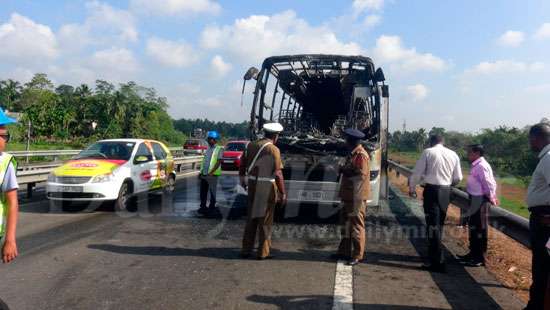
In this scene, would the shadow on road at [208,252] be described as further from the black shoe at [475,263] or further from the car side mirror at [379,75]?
the car side mirror at [379,75]

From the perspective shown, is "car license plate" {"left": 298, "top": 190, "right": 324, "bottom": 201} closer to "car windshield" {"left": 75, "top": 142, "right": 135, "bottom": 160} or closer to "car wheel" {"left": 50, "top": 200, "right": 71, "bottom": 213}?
"car windshield" {"left": 75, "top": 142, "right": 135, "bottom": 160}

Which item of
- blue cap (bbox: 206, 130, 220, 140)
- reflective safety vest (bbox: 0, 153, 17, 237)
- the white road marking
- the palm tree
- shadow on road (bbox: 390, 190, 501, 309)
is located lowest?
shadow on road (bbox: 390, 190, 501, 309)

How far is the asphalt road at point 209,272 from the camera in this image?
14.3ft

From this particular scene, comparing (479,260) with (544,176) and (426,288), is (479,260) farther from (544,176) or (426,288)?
(544,176)

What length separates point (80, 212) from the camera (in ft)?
30.0

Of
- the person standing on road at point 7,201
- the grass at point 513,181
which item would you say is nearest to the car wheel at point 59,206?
the person standing on road at point 7,201

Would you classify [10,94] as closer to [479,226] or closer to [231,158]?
[231,158]

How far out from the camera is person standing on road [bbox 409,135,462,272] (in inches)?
221

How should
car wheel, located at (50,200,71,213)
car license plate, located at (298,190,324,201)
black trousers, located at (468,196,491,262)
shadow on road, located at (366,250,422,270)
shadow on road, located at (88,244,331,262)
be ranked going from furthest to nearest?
car wheel, located at (50,200,71,213)
car license plate, located at (298,190,324,201)
shadow on road, located at (88,244,331,262)
black trousers, located at (468,196,491,262)
shadow on road, located at (366,250,422,270)

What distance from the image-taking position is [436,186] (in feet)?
19.1

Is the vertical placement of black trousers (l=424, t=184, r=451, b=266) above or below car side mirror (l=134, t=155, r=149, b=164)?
below

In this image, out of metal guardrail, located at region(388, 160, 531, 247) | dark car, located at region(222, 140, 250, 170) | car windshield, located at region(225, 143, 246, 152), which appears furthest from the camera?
car windshield, located at region(225, 143, 246, 152)

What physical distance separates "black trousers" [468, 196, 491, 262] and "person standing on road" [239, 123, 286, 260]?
254cm

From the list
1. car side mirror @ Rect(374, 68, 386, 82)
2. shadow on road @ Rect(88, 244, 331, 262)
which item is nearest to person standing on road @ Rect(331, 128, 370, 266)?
shadow on road @ Rect(88, 244, 331, 262)
